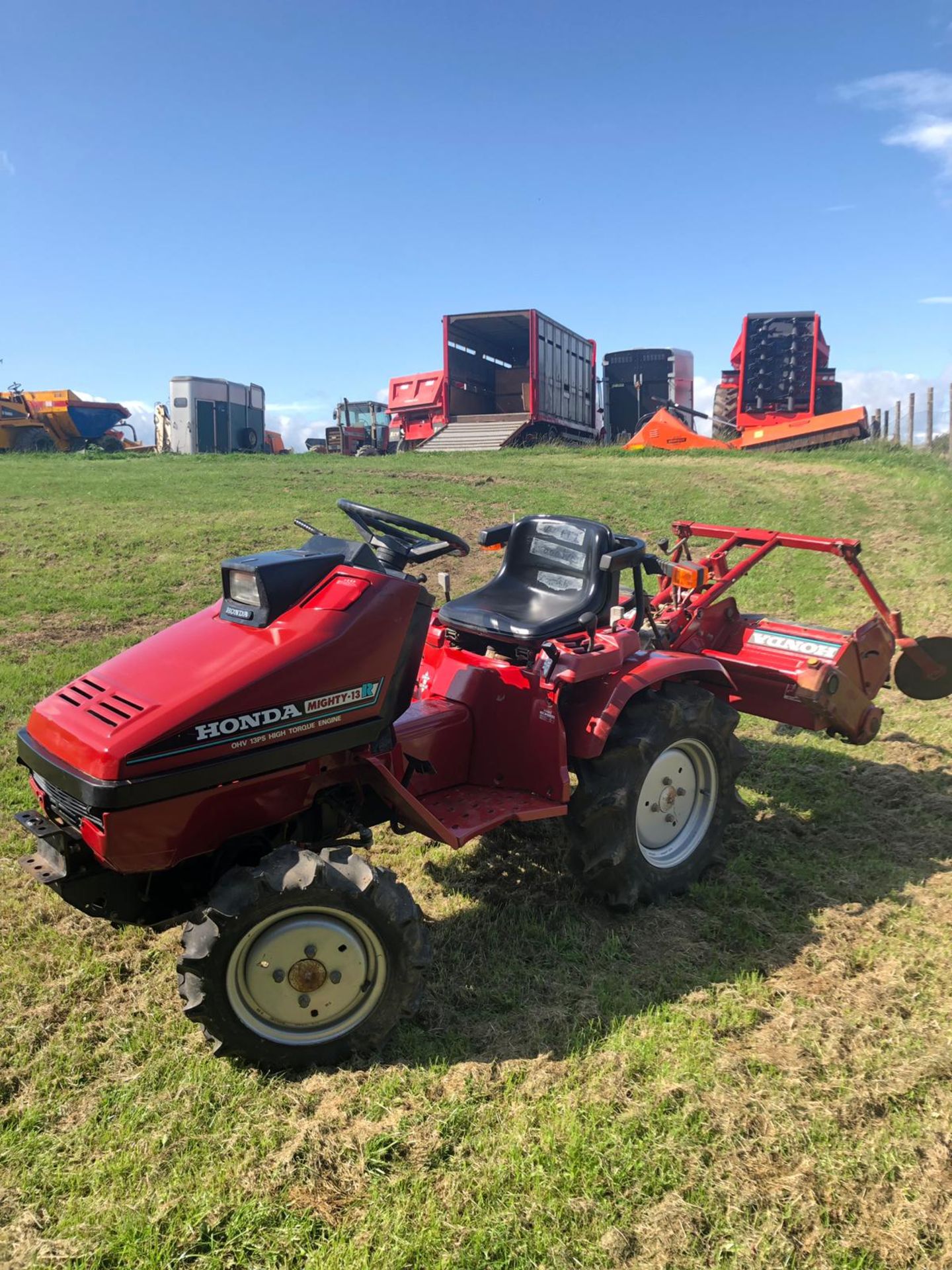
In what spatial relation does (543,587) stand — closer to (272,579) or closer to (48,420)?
(272,579)

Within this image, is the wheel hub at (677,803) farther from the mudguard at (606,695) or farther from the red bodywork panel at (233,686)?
the red bodywork panel at (233,686)

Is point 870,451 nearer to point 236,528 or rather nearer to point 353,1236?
point 236,528

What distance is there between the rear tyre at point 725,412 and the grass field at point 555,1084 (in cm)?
1604

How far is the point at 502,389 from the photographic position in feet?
72.8

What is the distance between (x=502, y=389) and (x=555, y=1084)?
2106cm

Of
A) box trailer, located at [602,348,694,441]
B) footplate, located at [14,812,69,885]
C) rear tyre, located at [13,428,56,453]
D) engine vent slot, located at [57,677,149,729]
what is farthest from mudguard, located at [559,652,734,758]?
rear tyre, located at [13,428,56,453]

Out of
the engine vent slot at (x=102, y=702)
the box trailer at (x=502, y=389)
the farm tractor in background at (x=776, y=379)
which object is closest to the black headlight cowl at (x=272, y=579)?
A: the engine vent slot at (x=102, y=702)

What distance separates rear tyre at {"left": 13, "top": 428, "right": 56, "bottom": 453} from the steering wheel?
25878 millimetres

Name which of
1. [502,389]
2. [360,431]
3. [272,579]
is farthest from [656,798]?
[360,431]

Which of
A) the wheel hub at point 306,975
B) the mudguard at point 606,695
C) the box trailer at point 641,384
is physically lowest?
the wheel hub at point 306,975

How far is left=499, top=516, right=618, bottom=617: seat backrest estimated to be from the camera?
376 centimetres

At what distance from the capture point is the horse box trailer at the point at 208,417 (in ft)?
86.5

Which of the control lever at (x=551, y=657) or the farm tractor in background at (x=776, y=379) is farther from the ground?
the farm tractor in background at (x=776, y=379)

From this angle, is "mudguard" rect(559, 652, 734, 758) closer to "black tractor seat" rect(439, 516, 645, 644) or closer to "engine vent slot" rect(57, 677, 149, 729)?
"black tractor seat" rect(439, 516, 645, 644)
